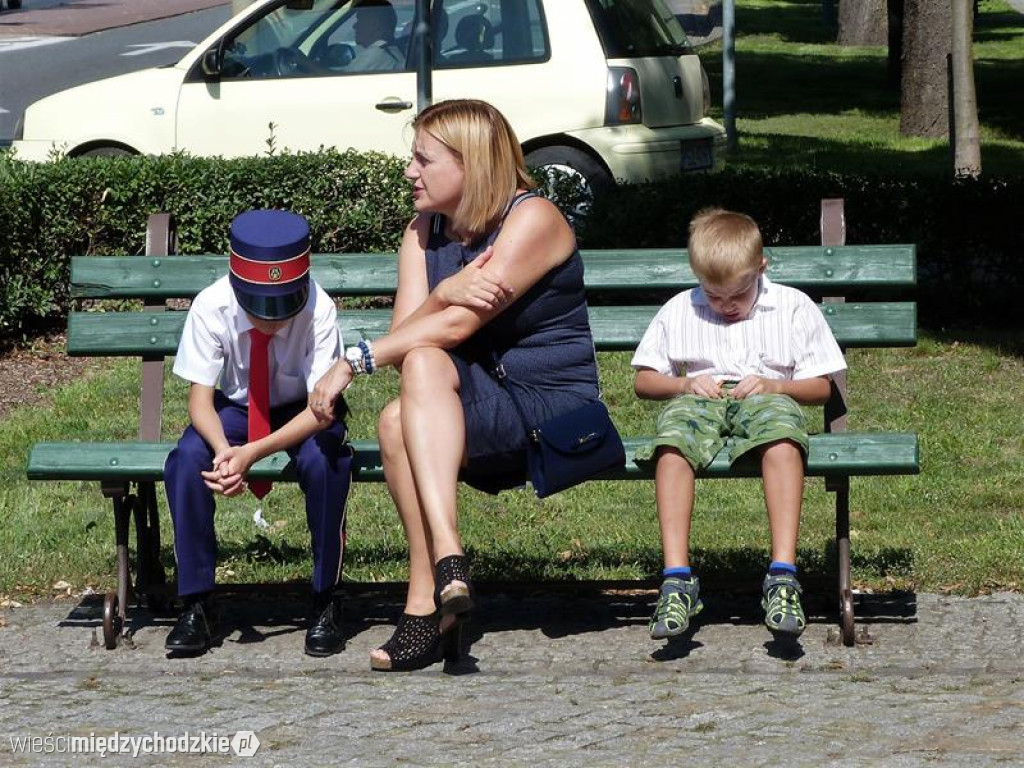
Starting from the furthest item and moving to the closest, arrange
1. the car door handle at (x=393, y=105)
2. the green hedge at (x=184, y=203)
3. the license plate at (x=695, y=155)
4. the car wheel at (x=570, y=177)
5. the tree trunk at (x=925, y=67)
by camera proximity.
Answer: the tree trunk at (x=925, y=67), the license plate at (x=695, y=155), the car door handle at (x=393, y=105), the car wheel at (x=570, y=177), the green hedge at (x=184, y=203)

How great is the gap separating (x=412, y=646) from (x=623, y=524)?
1597 mm

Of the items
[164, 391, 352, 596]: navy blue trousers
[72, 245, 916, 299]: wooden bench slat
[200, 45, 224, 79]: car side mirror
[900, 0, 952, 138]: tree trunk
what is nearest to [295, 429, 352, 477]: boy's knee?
[164, 391, 352, 596]: navy blue trousers

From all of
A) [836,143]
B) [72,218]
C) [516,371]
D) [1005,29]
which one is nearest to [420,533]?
[516,371]

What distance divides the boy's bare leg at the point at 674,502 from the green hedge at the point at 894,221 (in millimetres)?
4176

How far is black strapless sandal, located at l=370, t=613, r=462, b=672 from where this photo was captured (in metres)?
4.69

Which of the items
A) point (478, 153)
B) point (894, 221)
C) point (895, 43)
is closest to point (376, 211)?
point (894, 221)

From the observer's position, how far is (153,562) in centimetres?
533

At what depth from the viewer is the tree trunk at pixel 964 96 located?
1087 cm

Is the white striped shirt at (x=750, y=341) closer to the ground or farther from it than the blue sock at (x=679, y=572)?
farther from it

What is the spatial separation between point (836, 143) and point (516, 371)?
13628 mm

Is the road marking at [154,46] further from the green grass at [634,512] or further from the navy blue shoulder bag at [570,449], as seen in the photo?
the navy blue shoulder bag at [570,449]

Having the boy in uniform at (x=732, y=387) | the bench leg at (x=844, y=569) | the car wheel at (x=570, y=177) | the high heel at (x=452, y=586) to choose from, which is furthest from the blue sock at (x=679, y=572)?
the car wheel at (x=570, y=177)

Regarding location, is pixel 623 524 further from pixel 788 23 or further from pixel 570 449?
pixel 788 23

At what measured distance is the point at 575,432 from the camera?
4750 mm
